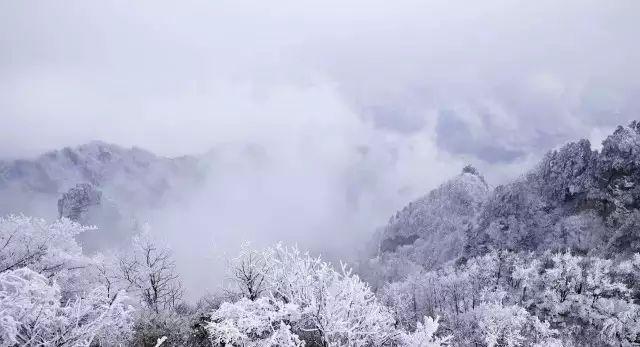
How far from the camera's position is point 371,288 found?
5975 centimetres

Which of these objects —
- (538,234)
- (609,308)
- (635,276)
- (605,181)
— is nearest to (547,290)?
(609,308)

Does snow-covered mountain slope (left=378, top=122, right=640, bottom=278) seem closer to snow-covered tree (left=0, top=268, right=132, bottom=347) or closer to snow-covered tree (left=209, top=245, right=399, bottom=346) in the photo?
snow-covered tree (left=209, top=245, right=399, bottom=346)

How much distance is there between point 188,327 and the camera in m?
27.7

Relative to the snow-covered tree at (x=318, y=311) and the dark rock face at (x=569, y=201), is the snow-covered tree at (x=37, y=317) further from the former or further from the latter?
the dark rock face at (x=569, y=201)

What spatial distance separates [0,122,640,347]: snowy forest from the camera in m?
19.2

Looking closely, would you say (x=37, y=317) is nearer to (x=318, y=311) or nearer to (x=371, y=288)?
(x=318, y=311)

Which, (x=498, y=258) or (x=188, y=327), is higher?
(x=498, y=258)

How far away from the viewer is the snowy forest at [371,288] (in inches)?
755

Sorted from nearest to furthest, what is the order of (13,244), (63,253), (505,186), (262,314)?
(262,314)
(13,244)
(63,253)
(505,186)

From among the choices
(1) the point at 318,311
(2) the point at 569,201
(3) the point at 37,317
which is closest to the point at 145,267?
(1) the point at 318,311

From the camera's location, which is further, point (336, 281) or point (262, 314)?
point (336, 281)

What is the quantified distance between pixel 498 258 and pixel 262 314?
97.7 metres

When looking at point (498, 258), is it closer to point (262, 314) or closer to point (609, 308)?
point (609, 308)

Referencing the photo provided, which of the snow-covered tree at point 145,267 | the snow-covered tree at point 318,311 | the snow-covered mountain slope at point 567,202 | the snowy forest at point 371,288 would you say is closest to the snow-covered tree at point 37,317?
the snowy forest at point 371,288
